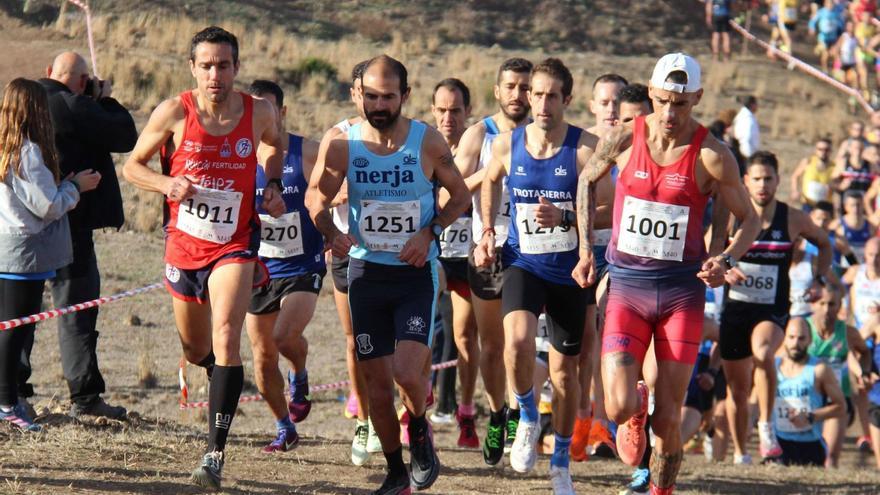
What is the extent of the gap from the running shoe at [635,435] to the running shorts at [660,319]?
29cm

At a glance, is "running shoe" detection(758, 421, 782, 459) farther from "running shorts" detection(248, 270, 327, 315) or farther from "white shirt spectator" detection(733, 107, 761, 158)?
"white shirt spectator" detection(733, 107, 761, 158)

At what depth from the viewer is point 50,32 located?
49.9 feet

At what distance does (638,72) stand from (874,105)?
15.6ft

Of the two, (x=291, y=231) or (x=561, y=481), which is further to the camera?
(x=291, y=231)

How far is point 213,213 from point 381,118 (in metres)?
1.02

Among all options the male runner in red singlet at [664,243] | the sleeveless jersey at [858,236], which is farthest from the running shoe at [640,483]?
the sleeveless jersey at [858,236]

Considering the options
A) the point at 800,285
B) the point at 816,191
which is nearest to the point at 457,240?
the point at 800,285

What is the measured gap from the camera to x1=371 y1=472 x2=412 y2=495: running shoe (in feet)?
25.7

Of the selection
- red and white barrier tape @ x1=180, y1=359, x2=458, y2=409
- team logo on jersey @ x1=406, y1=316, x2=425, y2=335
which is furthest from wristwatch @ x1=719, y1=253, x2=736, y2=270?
red and white barrier tape @ x1=180, y1=359, x2=458, y2=409

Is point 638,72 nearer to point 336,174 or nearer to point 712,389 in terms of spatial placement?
point 712,389

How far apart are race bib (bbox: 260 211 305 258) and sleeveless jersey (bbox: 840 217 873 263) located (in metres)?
8.75

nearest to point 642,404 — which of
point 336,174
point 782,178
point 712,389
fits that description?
point 336,174

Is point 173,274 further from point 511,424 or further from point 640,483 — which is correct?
point 640,483

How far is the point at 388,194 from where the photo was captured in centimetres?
788
